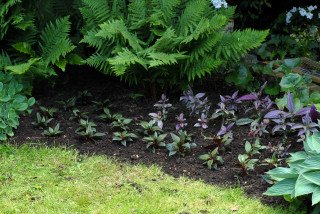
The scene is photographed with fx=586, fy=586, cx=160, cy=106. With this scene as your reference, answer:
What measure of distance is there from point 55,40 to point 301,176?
2.95 metres

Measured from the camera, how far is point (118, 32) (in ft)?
17.9

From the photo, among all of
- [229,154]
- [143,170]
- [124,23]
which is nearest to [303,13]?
[124,23]

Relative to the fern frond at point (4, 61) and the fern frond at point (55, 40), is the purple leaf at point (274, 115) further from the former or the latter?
the fern frond at point (4, 61)

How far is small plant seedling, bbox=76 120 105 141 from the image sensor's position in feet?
16.7

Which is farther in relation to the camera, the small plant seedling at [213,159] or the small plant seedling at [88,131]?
the small plant seedling at [88,131]

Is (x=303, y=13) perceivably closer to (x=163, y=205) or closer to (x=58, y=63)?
(x=58, y=63)

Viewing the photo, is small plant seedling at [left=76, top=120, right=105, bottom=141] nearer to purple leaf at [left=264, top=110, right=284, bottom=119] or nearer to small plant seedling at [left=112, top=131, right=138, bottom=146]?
small plant seedling at [left=112, top=131, right=138, bottom=146]

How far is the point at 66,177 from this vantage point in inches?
180

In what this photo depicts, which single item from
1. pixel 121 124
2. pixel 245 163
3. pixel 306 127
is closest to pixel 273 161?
pixel 245 163

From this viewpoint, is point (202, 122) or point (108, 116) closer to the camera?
point (202, 122)

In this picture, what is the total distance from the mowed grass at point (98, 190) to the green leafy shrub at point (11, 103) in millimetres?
315

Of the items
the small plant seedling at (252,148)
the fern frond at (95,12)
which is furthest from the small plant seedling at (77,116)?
the small plant seedling at (252,148)

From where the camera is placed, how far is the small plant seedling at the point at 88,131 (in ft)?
16.7

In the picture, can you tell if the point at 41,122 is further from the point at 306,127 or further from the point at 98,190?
the point at 306,127
